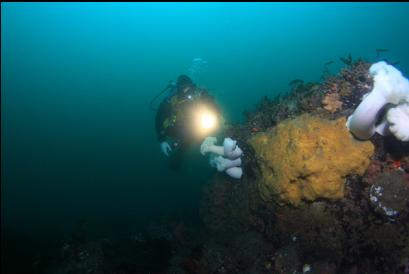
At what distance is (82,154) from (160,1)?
100880 millimetres

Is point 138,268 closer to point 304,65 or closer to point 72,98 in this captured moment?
point 72,98

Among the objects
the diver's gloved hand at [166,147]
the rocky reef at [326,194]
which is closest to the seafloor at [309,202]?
the rocky reef at [326,194]

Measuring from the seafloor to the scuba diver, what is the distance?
1134 millimetres

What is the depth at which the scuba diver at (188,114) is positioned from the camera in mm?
7438

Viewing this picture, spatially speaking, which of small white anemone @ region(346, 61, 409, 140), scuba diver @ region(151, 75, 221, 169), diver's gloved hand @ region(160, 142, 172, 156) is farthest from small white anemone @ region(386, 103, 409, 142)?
diver's gloved hand @ region(160, 142, 172, 156)

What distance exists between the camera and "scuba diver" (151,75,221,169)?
744cm

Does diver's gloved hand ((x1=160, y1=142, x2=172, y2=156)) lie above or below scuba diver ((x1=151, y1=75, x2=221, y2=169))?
below

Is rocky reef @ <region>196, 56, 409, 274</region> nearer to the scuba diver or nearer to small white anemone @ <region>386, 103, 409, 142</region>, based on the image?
small white anemone @ <region>386, 103, 409, 142</region>

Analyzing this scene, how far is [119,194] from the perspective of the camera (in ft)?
78.4

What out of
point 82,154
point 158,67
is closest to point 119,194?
point 82,154

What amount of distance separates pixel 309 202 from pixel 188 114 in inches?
149

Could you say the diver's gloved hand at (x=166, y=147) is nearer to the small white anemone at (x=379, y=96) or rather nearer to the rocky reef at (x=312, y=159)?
the rocky reef at (x=312, y=159)

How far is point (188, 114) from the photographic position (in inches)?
299

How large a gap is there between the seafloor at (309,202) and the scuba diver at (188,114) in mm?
1134
